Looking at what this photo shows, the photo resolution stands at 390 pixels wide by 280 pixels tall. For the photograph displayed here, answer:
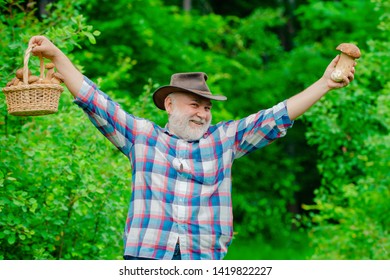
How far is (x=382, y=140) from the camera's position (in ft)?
A: 25.3

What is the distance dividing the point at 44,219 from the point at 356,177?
12.9 feet

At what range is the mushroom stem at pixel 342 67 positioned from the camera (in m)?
4.05

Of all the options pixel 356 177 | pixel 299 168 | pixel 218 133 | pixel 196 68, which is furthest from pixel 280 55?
pixel 218 133

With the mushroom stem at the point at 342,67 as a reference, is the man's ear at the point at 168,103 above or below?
below

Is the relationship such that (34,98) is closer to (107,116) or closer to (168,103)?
(107,116)

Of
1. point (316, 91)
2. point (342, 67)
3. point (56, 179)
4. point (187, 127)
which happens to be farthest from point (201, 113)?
point (56, 179)

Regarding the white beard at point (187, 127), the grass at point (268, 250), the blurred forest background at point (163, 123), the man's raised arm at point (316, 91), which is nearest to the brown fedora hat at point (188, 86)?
the white beard at point (187, 127)

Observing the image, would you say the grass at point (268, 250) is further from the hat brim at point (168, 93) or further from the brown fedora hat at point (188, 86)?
the brown fedora hat at point (188, 86)

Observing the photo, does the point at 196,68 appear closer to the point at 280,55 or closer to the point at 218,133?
the point at 280,55

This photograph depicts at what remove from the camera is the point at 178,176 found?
4180mm

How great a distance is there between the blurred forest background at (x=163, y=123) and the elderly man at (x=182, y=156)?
1254 mm

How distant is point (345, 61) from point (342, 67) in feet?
0.10

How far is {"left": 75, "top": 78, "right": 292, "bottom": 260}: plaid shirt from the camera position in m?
Answer: 4.11

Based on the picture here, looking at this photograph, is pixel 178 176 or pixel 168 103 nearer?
pixel 178 176
